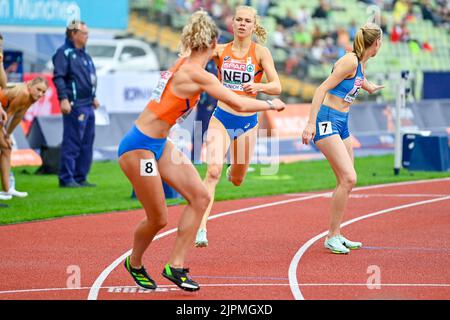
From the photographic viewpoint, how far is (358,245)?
1099 centimetres

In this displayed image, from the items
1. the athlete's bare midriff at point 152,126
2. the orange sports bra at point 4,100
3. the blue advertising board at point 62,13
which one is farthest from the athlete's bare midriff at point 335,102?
the blue advertising board at point 62,13

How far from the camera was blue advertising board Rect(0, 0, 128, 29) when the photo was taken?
2217 cm

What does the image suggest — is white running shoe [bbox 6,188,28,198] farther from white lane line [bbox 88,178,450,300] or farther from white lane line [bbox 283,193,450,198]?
white lane line [bbox 283,193,450,198]

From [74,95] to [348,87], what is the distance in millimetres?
6942

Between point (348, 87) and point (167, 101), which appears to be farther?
point (348, 87)

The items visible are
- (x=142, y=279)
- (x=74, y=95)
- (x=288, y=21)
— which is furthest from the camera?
(x=288, y=21)

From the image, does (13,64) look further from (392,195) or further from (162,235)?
(162,235)

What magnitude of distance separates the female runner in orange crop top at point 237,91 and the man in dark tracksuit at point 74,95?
5984 mm

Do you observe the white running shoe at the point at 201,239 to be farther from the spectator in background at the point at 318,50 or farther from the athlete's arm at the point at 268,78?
the spectator in background at the point at 318,50

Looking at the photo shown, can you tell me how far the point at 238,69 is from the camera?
35.3ft

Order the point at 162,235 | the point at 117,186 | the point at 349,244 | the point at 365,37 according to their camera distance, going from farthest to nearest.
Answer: the point at 117,186 < the point at 162,235 < the point at 349,244 < the point at 365,37

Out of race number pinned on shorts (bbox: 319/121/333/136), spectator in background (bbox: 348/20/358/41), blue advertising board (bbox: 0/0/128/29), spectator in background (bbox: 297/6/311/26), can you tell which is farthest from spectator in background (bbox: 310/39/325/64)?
race number pinned on shorts (bbox: 319/121/333/136)

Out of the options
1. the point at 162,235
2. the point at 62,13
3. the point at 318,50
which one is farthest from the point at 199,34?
the point at 318,50
